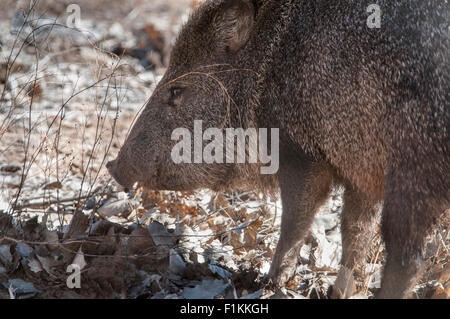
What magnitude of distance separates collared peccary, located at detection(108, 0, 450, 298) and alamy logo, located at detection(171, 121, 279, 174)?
48 mm

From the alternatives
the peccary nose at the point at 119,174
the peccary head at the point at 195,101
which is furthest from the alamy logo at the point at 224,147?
the peccary nose at the point at 119,174

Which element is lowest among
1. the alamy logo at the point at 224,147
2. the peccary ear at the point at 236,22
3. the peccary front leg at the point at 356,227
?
the peccary front leg at the point at 356,227

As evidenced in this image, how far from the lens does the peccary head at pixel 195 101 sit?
158 inches

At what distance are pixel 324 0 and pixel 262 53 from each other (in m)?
0.51

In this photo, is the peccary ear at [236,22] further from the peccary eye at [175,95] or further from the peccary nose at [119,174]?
the peccary nose at [119,174]

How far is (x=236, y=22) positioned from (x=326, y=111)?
3.14 ft

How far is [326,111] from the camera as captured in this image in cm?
347

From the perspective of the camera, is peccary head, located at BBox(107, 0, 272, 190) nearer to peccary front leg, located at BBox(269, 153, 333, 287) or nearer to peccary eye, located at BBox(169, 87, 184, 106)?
peccary eye, located at BBox(169, 87, 184, 106)

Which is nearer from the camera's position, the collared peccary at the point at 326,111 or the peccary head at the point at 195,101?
the collared peccary at the point at 326,111

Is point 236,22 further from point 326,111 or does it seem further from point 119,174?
point 119,174

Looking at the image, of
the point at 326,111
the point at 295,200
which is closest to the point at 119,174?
the point at 295,200

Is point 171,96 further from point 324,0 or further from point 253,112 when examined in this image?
point 324,0

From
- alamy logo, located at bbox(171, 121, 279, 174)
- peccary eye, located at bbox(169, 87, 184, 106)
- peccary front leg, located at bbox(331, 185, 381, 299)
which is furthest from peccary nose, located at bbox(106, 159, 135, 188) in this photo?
peccary front leg, located at bbox(331, 185, 381, 299)

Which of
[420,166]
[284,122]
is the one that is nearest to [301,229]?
[284,122]
